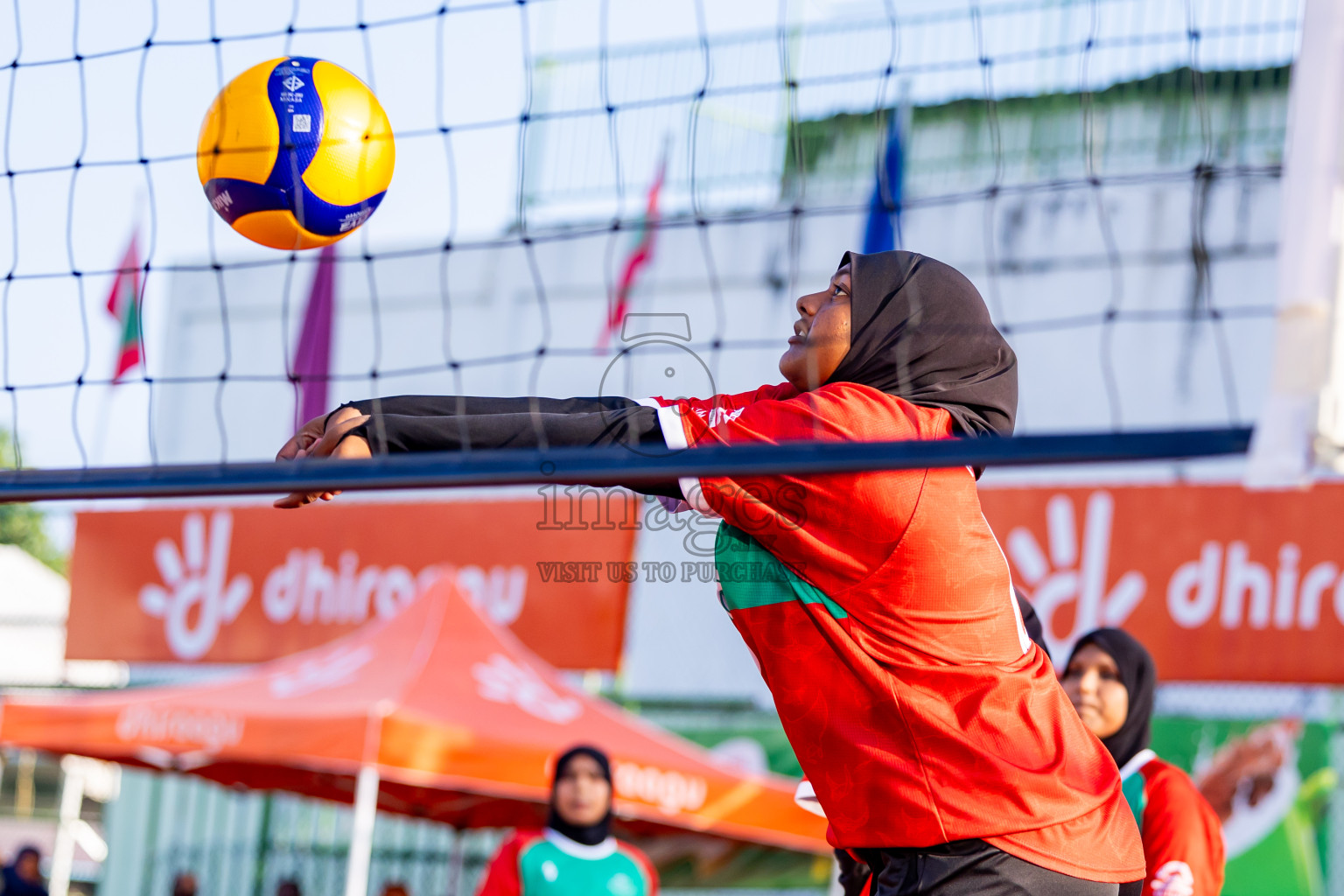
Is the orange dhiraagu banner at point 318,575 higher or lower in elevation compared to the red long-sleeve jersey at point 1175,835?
higher

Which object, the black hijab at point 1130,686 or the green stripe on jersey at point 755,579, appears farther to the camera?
the black hijab at point 1130,686

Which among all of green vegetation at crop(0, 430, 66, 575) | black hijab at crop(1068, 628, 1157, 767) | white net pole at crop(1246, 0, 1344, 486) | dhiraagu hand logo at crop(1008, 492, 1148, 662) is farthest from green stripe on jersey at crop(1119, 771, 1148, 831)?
green vegetation at crop(0, 430, 66, 575)

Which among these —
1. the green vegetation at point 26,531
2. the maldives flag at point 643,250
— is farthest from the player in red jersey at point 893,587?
the green vegetation at point 26,531

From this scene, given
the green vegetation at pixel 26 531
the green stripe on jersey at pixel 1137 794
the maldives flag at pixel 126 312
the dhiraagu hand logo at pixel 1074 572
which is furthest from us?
the green vegetation at pixel 26 531

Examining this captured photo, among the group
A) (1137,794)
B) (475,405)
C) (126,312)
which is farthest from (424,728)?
(126,312)

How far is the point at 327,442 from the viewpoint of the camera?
2.23 metres

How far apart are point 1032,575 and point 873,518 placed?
605 centimetres

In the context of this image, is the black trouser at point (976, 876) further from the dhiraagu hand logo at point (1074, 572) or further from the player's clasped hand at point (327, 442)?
the dhiraagu hand logo at point (1074, 572)

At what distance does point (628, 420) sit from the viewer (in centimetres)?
226

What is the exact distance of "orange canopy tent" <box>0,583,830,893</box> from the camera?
5.82 meters

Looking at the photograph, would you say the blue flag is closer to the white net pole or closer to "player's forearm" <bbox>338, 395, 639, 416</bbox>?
"player's forearm" <bbox>338, 395, 639, 416</bbox>

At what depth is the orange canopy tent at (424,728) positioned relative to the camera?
5.82 m

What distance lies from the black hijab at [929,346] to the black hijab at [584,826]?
2886 mm

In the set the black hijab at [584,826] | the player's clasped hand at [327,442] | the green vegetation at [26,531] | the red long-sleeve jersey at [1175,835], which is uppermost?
the green vegetation at [26,531]
